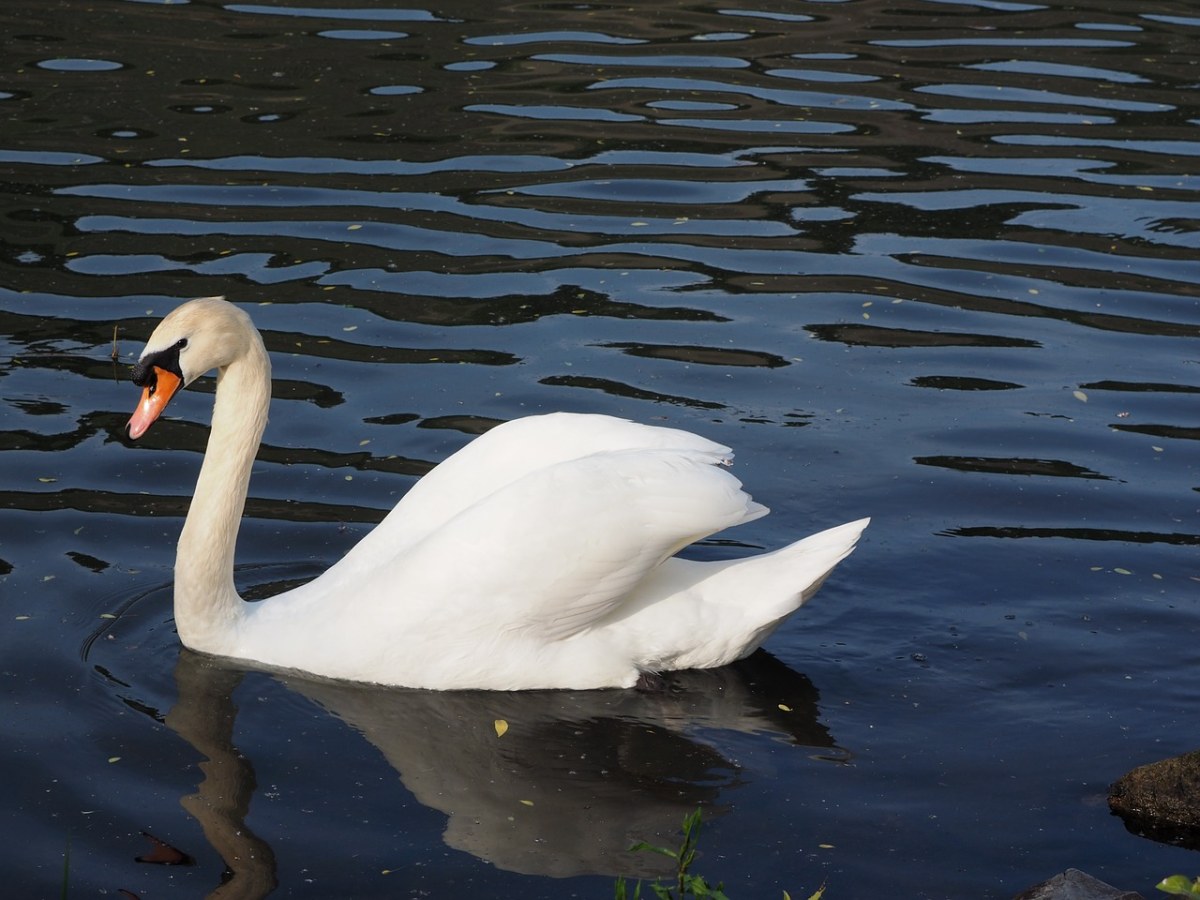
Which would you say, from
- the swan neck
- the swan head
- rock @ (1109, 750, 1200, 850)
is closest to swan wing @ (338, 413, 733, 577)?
the swan neck

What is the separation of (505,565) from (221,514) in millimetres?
1199

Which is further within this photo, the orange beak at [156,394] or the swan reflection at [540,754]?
the orange beak at [156,394]

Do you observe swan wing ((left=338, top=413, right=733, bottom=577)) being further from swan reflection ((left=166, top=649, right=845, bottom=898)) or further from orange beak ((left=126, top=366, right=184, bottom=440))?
orange beak ((left=126, top=366, right=184, bottom=440))

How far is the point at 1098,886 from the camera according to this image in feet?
16.6

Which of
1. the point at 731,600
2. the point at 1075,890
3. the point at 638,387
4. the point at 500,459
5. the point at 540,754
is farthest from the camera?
the point at 638,387

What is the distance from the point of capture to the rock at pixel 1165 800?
5668 millimetres

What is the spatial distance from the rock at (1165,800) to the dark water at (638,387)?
9 cm

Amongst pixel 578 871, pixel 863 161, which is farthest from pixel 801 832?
pixel 863 161

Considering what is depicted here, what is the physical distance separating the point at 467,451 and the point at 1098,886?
9.44 ft

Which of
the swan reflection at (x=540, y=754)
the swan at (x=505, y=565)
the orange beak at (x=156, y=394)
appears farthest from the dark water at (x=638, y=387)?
the orange beak at (x=156, y=394)

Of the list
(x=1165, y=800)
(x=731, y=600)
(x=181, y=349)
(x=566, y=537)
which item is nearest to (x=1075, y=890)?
(x=1165, y=800)

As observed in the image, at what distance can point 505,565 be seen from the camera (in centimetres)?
625

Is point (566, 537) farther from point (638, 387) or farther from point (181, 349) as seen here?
point (638, 387)

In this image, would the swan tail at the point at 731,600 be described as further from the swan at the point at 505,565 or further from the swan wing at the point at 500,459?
the swan wing at the point at 500,459
